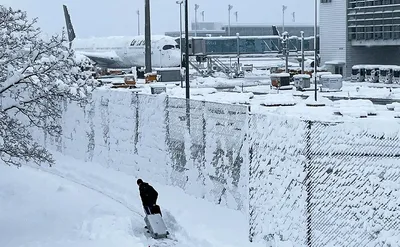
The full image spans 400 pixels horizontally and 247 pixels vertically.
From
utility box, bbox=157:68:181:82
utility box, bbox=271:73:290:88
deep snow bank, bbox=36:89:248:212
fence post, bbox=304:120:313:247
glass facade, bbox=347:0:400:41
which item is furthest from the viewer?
utility box, bbox=157:68:181:82

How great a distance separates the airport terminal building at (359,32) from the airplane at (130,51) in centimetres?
1480

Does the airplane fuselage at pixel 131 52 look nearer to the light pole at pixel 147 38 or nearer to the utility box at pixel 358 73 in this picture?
the light pole at pixel 147 38

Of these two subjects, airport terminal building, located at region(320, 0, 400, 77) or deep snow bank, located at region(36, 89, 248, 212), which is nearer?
deep snow bank, located at region(36, 89, 248, 212)

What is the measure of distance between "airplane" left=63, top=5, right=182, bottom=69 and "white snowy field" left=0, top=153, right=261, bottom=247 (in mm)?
45021

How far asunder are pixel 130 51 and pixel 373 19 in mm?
25306

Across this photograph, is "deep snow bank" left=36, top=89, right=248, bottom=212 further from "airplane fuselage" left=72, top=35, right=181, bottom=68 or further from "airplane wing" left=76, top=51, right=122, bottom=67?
"airplane wing" left=76, top=51, right=122, bottom=67

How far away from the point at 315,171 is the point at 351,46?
5429 centimetres

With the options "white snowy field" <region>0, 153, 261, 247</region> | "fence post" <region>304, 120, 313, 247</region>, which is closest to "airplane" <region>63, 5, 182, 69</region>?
"white snowy field" <region>0, 153, 261, 247</region>

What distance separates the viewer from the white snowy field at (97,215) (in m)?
12.4

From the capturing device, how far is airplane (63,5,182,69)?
218 ft

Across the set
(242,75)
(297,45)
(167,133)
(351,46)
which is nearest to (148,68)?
(242,75)

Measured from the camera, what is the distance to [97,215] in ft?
46.8

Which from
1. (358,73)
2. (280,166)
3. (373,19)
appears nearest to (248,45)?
(373,19)

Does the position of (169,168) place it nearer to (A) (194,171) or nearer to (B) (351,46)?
(A) (194,171)
